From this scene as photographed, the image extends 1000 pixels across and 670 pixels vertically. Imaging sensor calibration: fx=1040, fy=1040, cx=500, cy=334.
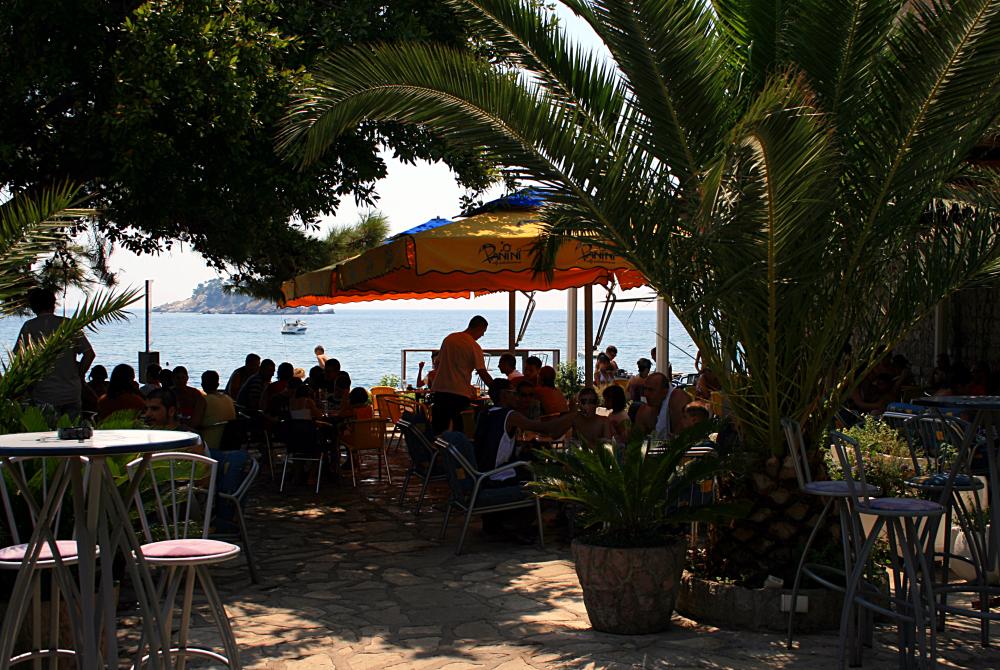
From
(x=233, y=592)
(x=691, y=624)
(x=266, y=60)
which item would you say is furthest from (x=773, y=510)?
(x=266, y=60)

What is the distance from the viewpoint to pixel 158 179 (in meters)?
8.98

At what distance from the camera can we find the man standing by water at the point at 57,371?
7395 millimetres

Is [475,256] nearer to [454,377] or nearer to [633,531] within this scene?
[454,377]

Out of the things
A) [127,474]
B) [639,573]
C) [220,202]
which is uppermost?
[220,202]

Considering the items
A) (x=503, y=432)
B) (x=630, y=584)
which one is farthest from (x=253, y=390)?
(x=630, y=584)

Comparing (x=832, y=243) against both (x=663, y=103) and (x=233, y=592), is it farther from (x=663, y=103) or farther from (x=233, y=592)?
(x=233, y=592)

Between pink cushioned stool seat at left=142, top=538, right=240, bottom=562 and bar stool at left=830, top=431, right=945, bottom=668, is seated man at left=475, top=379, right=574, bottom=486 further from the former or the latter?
pink cushioned stool seat at left=142, top=538, right=240, bottom=562

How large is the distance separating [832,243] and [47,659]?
443 cm

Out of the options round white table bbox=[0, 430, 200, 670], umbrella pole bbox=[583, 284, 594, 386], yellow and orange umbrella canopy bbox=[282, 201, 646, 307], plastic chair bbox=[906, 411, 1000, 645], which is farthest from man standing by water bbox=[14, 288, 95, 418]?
umbrella pole bbox=[583, 284, 594, 386]

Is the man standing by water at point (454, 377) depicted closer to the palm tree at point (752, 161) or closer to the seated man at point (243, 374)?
the seated man at point (243, 374)

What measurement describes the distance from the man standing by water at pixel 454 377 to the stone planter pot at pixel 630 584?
5.28 m

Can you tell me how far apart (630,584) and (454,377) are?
5.50 meters

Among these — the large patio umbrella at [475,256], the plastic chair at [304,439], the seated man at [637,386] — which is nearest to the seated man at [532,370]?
the large patio umbrella at [475,256]

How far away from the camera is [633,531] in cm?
559
